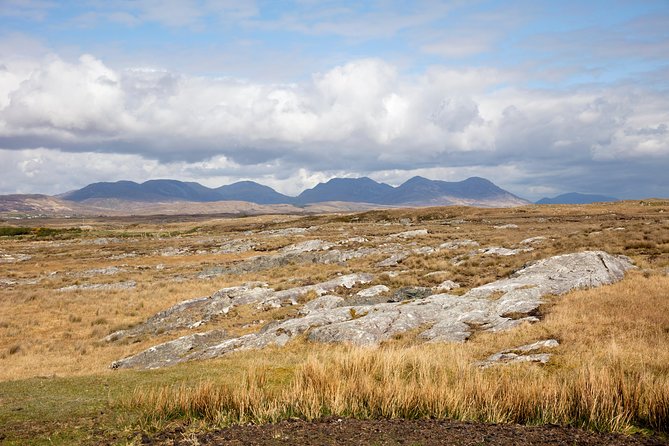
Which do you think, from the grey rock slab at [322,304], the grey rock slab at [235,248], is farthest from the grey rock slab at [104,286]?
the grey rock slab at [322,304]

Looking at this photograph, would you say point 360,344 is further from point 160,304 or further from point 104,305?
point 104,305

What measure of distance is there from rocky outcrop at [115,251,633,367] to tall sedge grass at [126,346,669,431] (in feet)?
23.9

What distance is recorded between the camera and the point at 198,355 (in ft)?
73.9

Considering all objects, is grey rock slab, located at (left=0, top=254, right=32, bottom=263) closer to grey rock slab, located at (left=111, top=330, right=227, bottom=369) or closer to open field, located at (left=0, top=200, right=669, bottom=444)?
open field, located at (left=0, top=200, right=669, bottom=444)

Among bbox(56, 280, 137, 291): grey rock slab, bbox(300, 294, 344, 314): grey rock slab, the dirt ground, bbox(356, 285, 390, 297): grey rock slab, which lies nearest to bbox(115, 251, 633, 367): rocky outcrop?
bbox(300, 294, 344, 314): grey rock slab

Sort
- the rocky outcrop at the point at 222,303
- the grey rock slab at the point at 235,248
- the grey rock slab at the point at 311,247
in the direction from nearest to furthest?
the rocky outcrop at the point at 222,303
the grey rock slab at the point at 311,247
the grey rock slab at the point at 235,248

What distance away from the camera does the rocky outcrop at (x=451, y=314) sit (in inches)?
819

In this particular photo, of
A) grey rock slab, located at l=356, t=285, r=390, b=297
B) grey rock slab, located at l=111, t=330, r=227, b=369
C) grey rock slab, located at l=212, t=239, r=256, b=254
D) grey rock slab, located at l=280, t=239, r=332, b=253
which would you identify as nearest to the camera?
grey rock slab, located at l=111, t=330, r=227, b=369

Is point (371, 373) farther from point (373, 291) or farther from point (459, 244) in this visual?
point (459, 244)

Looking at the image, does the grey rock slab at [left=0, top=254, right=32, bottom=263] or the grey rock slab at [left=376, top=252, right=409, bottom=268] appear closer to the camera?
the grey rock slab at [left=376, top=252, right=409, bottom=268]

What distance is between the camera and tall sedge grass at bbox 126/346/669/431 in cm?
1035

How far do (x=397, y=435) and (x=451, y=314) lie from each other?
13.7m

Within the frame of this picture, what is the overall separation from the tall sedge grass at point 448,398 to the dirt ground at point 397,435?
22.0 inches

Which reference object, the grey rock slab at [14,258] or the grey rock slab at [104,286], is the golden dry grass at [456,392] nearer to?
the grey rock slab at [104,286]
